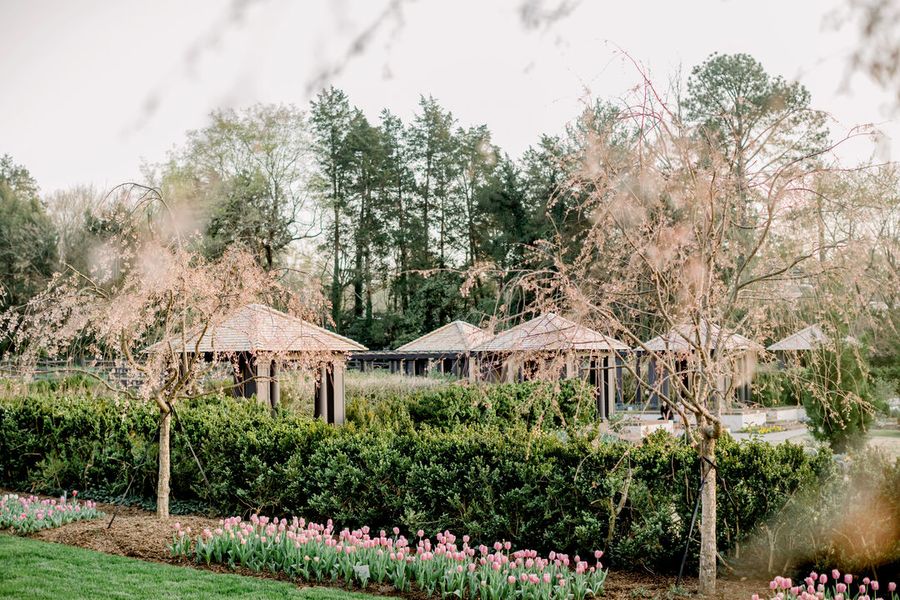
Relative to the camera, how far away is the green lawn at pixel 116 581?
17.5 feet

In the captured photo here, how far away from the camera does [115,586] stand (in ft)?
18.2

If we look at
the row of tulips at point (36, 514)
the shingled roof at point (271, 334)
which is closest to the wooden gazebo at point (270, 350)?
the shingled roof at point (271, 334)

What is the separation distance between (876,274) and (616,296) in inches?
70.5

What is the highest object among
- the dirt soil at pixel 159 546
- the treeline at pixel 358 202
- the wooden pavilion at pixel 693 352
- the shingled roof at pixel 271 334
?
the treeline at pixel 358 202

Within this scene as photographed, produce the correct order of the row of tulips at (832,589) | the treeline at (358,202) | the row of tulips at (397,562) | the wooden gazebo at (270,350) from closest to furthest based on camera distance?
1. the row of tulips at (832,589)
2. the row of tulips at (397,562)
3. the wooden gazebo at (270,350)
4. the treeline at (358,202)

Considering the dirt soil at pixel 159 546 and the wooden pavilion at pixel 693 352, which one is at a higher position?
the wooden pavilion at pixel 693 352

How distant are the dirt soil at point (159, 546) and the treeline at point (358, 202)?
21.0 metres

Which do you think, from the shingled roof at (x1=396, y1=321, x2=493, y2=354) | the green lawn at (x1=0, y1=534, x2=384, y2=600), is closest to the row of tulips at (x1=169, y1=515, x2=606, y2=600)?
the green lawn at (x1=0, y1=534, x2=384, y2=600)

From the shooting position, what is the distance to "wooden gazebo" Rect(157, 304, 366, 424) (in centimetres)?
904

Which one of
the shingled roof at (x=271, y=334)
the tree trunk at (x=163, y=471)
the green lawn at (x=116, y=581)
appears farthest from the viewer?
the shingled roof at (x=271, y=334)

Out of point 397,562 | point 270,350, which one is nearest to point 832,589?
point 397,562

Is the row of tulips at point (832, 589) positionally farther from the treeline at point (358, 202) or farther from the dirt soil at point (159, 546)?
the treeline at point (358, 202)

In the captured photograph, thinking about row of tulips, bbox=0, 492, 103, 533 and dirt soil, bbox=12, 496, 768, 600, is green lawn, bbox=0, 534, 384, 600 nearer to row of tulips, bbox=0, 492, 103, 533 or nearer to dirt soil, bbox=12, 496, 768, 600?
dirt soil, bbox=12, 496, 768, 600

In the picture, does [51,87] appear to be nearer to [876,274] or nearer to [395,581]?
[395,581]
